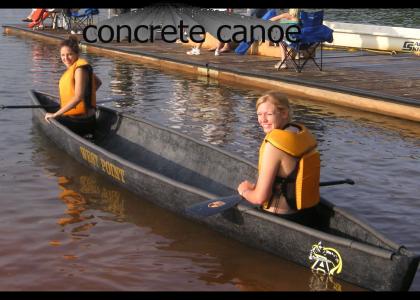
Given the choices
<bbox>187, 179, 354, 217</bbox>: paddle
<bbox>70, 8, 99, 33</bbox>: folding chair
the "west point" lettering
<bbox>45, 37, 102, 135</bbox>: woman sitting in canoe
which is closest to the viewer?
<bbox>187, 179, 354, 217</bbox>: paddle

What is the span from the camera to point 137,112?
13.2 meters

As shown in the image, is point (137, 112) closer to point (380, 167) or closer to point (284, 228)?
point (380, 167)

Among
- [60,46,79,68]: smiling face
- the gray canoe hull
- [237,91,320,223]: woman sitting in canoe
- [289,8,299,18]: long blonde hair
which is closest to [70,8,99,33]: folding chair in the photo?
[289,8,299,18]: long blonde hair

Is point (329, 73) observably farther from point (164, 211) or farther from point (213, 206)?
point (213, 206)

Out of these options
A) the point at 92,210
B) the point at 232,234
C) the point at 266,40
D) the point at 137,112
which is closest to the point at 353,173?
the point at 232,234

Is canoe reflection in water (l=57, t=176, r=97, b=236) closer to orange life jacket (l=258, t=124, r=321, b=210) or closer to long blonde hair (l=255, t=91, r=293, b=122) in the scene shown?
orange life jacket (l=258, t=124, r=321, b=210)

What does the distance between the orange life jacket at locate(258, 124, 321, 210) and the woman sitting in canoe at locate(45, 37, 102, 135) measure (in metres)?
4.33

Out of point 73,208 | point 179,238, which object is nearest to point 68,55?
point 73,208

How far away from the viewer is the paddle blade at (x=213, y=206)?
19.6 feet

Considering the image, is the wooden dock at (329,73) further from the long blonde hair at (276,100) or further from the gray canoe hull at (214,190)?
the long blonde hair at (276,100)

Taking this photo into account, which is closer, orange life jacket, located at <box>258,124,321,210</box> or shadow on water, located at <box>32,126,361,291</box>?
orange life jacket, located at <box>258,124,321,210</box>

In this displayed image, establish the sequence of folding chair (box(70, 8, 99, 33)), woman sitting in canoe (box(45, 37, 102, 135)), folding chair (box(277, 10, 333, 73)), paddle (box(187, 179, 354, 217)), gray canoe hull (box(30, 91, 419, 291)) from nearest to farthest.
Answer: gray canoe hull (box(30, 91, 419, 291))
paddle (box(187, 179, 354, 217))
woman sitting in canoe (box(45, 37, 102, 135))
folding chair (box(277, 10, 333, 73))
folding chair (box(70, 8, 99, 33))

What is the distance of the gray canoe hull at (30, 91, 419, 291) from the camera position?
514 cm

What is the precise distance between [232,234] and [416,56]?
15.2m
